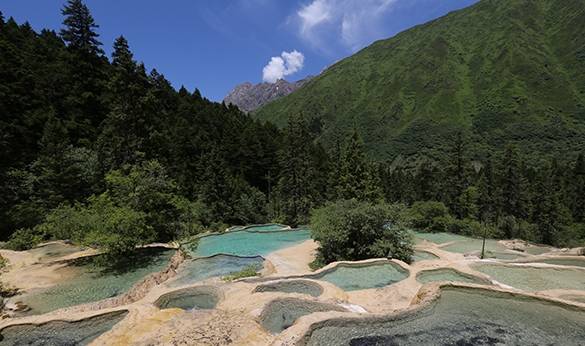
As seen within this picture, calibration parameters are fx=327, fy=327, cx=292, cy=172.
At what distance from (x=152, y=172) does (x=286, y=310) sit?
12.4m

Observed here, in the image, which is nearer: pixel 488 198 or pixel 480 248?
pixel 480 248

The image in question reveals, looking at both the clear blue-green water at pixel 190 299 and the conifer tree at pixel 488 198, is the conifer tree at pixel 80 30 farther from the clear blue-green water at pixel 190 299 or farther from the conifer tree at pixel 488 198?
the conifer tree at pixel 488 198

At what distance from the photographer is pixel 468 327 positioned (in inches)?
386

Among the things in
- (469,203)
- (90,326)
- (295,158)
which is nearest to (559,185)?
(469,203)

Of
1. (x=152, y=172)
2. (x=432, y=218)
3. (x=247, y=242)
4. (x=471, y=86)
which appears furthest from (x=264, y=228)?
(x=471, y=86)

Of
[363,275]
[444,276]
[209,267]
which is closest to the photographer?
[444,276]

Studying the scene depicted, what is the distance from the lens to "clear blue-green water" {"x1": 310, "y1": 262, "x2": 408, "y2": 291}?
1432 centimetres

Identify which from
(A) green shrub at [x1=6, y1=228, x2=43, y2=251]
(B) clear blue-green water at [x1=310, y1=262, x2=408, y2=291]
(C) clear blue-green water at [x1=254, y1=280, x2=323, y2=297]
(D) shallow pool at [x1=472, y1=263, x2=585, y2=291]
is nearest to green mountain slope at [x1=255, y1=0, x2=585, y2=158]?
(D) shallow pool at [x1=472, y1=263, x2=585, y2=291]

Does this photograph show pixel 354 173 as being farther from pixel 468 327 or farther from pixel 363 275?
pixel 468 327

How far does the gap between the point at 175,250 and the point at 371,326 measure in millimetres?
13442

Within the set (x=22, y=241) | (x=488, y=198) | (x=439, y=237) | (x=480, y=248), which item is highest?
(x=488, y=198)

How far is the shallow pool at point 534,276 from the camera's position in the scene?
14266mm

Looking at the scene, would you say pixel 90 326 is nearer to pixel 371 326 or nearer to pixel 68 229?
pixel 371 326

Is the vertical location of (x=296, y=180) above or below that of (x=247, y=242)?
above
